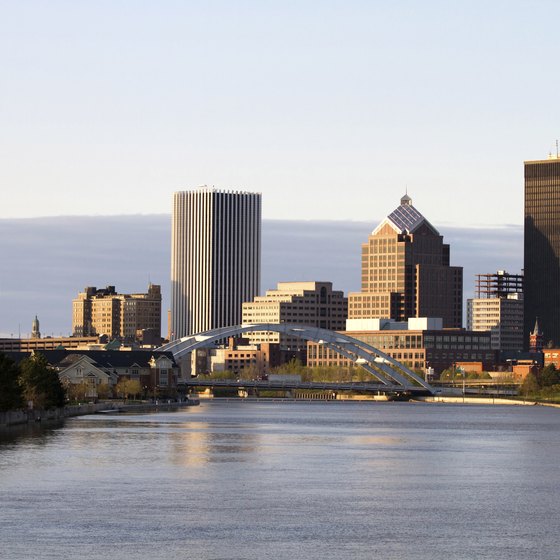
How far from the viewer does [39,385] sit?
154 metres

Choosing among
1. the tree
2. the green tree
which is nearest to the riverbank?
the green tree

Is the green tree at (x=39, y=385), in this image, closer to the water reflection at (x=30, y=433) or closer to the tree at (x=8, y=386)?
the water reflection at (x=30, y=433)

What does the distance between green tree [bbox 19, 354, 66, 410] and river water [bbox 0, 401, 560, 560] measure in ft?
89.5

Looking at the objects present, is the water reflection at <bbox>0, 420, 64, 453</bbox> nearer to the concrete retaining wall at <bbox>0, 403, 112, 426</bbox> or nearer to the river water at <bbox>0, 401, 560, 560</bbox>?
the river water at <bbox>0, 401, 560, 560</bbox>

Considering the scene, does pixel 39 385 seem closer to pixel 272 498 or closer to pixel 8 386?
pixel 8 386

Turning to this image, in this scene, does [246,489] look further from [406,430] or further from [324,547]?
[406,430]

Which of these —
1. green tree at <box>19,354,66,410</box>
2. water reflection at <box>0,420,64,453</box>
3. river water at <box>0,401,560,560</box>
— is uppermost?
green tree at <box>19,354,66,410</box>

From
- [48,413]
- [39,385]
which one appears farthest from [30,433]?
[48,413]

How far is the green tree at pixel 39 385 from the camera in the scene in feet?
496

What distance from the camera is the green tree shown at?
Result: 496 ft

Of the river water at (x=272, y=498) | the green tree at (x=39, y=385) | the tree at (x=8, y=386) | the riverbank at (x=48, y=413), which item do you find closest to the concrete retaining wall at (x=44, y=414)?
the riverbank at (x=48, y=413)

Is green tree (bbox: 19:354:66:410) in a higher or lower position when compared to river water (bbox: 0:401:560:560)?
higher

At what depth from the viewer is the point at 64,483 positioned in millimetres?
75375

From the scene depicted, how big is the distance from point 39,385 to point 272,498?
284ft
